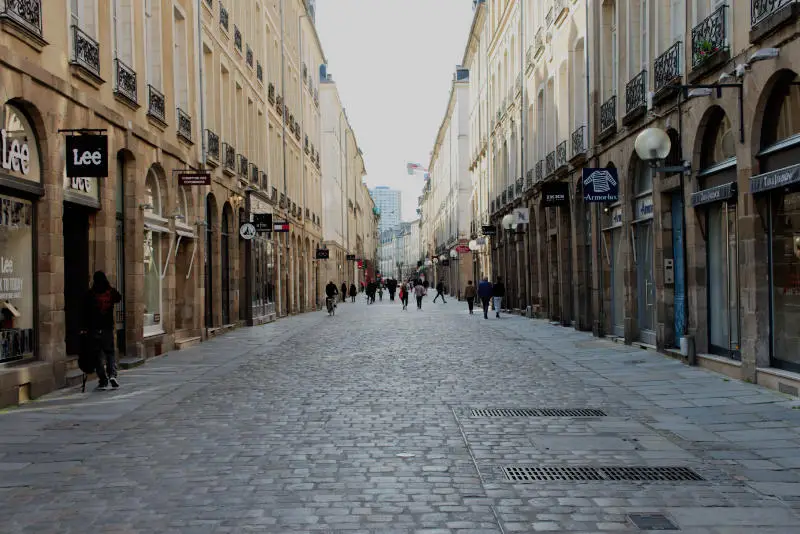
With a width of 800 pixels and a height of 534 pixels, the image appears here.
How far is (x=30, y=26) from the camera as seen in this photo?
35.3 feet

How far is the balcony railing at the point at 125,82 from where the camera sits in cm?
1469

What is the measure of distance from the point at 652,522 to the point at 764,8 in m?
7.77

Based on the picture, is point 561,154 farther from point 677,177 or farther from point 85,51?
point 85,51

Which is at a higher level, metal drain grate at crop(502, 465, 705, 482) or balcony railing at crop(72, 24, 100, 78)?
balcony railing at crop(72, 24, 100, 78)

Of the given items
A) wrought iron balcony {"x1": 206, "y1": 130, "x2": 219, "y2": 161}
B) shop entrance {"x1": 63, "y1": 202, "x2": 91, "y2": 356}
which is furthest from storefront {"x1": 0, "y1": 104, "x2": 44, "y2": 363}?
wrought iron balcony {"x1": 206, "y1": 130, "x2": 219, "y2": 161}

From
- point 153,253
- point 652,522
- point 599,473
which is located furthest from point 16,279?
point 652,522

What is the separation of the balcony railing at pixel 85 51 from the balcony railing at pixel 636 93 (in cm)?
998

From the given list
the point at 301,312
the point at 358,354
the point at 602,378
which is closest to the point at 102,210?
the point at 358,354

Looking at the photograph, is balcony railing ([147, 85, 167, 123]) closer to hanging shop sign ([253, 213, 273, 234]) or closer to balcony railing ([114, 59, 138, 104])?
balcony railing ([114, 59, 138, 104])

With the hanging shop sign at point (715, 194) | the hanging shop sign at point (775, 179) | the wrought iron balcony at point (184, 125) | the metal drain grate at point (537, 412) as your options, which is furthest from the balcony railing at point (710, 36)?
the wrought iron balcony at point (184, 125)

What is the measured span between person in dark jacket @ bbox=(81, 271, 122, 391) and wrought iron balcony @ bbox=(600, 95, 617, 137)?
11.6m

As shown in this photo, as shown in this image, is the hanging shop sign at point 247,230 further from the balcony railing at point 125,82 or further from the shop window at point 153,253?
the balcony railing at point 125,82

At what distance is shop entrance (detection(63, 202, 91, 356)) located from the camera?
13266 millimetres

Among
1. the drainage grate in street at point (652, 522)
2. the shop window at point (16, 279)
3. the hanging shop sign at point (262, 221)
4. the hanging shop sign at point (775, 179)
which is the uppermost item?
the hanging shop sign at point (262, 221)
